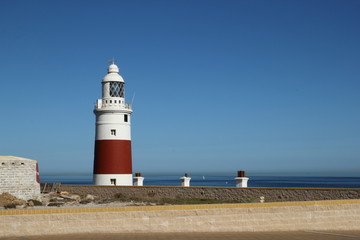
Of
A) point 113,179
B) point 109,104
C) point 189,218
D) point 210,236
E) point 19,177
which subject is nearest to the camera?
point 210,236

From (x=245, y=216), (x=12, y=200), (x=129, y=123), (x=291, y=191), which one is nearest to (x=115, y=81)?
(x=129, y=123)

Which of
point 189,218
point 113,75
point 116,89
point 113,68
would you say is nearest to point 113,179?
point 116,89

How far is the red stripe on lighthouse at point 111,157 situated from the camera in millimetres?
33625

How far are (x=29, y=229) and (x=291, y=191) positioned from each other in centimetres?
1497

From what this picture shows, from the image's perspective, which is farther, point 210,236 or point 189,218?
point 189,218

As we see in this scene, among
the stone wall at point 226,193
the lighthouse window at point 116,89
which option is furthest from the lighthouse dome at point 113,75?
the stone wall at point 226,193

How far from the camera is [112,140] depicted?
3369 centimetres

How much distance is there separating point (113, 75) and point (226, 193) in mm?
13021

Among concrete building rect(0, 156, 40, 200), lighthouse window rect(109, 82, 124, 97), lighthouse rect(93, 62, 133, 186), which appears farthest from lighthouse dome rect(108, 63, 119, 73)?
concrete building rect(0, 156, 40, 200)

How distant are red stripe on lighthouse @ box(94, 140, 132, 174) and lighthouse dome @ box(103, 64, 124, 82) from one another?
14.7ft

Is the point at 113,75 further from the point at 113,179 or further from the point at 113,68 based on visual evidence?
the point at 113,179

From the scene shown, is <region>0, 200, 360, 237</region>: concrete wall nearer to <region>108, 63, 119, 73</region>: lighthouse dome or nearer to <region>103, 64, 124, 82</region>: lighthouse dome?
<region>103, 64, 124, 82</region>: lighthouse dome

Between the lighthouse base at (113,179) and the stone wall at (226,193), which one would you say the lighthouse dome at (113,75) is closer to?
the lighthouse base at (113,179)

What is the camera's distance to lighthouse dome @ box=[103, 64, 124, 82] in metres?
34.6
